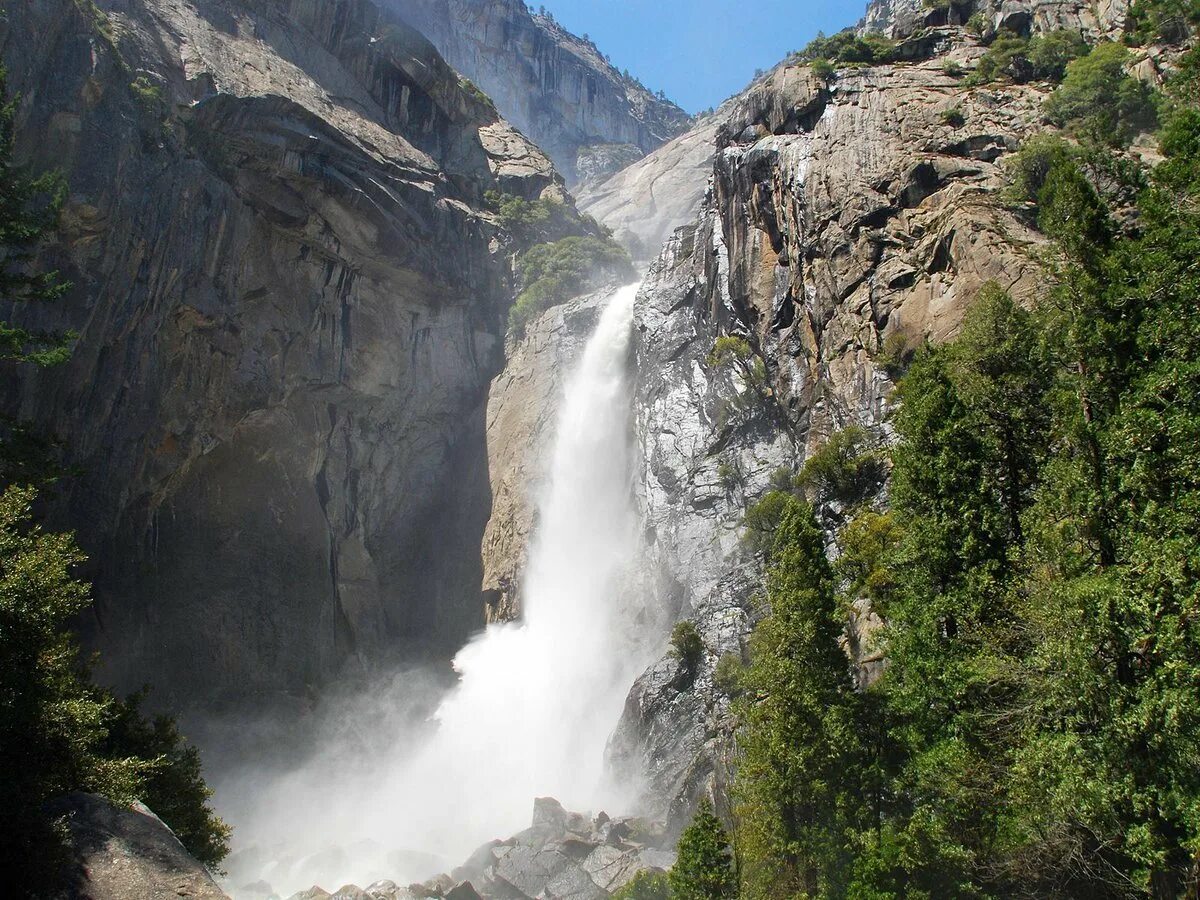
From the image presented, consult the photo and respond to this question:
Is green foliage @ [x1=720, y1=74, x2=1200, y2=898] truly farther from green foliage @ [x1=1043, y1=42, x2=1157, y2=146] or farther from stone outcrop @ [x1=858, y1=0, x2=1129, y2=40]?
A: stone outcrop @ [x1=858, y1=0, x2=1129, y2=40]

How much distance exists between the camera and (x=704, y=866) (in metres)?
17.2

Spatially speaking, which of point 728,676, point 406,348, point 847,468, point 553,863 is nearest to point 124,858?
point 553,863

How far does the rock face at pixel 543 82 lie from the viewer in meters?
104

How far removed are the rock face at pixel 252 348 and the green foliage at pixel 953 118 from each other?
26.8m

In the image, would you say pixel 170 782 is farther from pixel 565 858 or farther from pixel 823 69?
pixel 823 69

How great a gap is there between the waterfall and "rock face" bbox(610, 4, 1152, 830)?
9.53ft

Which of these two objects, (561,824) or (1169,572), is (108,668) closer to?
(561,824)

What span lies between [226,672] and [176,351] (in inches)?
544

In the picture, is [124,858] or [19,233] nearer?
[124,858]

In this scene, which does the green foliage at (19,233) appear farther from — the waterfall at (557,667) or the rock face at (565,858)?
the waterfall at (557,667)

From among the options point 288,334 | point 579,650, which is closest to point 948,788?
point 579,650

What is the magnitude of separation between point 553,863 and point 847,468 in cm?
1530

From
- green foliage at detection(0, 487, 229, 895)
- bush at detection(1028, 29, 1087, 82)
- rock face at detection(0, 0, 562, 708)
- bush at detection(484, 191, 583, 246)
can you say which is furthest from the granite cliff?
bush at detection(484, 191, 583, 246)

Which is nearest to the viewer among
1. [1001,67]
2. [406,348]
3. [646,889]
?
[646,889]
